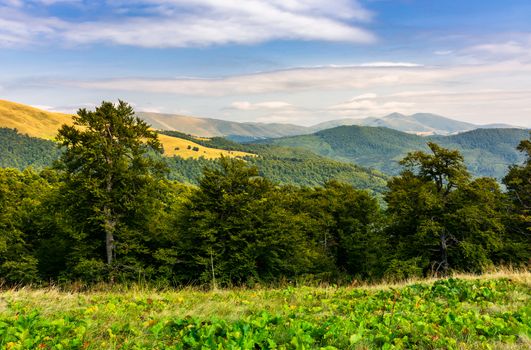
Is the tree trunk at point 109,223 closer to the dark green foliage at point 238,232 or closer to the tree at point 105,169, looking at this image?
the tree at point 105,169

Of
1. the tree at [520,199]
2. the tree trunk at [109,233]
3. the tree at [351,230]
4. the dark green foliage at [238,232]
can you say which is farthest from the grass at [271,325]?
the tree at [520,199]

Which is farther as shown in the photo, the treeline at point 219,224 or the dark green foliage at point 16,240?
the dark green foliage at point 16,240

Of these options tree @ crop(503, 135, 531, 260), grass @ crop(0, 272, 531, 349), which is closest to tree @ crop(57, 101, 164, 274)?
grass @ crop(0, 272, 531, 349)

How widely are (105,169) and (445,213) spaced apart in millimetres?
29760

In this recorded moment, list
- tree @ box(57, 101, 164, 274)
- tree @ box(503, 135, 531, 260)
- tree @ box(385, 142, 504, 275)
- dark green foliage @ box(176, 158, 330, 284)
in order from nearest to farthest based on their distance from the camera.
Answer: tree @ box(57, 101, 164, 274) < dark green foliage @ box(176, 158, 330, 284) < tree @ box(385, 142, 504, 275) < tree @ box(503, 135, 531, 260)

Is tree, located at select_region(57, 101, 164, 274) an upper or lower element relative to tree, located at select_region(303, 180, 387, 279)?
upper

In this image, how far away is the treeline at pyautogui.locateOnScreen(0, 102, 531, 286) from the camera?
2623 cm

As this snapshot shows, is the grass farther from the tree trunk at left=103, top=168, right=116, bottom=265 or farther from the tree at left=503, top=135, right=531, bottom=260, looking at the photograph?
the tree at left=503, top=135, right=531, bottom=260

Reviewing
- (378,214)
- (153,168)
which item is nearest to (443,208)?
(378,214)

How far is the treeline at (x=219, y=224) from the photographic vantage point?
1033 inches

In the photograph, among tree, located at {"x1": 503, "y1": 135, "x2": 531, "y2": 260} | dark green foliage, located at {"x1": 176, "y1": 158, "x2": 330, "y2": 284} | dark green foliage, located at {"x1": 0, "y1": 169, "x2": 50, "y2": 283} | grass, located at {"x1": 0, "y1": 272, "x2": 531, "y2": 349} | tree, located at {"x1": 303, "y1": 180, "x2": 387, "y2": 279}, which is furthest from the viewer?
tree, located at {"x1": 303, "y1": 180, "x2": 387, "y2": 279}

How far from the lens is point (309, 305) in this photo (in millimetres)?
8141

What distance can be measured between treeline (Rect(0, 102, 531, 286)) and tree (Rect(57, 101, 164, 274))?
85mm

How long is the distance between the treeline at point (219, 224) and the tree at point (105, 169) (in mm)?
85
